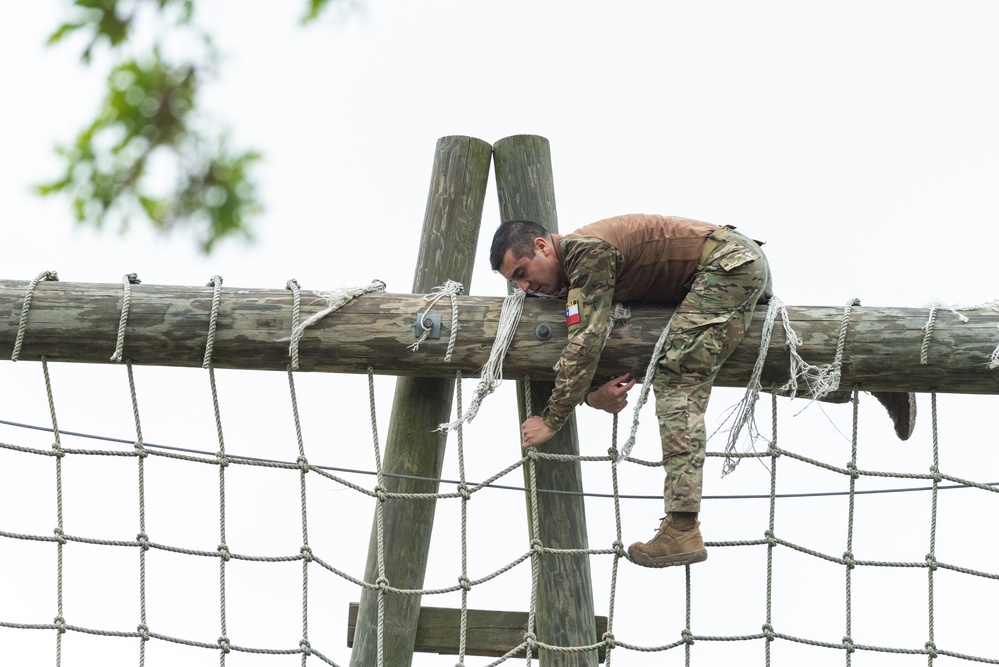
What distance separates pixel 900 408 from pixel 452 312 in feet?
4.07

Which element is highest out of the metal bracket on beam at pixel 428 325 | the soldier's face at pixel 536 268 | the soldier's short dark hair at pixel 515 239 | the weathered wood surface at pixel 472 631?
the soldier's short dark hair at pixel 515 239

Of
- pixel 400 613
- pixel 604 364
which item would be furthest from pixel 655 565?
pixel 400 613

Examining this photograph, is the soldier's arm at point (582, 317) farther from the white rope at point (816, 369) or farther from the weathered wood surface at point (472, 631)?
the weathered wood surface at point (472, 631)

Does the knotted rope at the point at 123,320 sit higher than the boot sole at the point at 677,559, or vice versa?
the knotted rope at the point at 123,320

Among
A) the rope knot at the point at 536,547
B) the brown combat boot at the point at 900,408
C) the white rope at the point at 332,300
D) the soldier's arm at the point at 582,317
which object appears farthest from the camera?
the brown combat boot at the point at 900,408

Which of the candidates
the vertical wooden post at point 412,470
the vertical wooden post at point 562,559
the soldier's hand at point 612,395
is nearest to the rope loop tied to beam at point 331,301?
the vertical wooden post at point 412,470

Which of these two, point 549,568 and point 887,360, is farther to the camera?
point 549,568

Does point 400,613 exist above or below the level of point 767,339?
below

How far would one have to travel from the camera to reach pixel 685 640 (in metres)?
→ 3.24

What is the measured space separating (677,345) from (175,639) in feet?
4.81

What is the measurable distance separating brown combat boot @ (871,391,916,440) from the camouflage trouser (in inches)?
21.6

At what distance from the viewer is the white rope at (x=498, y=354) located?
3.10 metres

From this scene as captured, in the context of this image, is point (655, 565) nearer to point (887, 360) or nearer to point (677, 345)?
point (677, 345)

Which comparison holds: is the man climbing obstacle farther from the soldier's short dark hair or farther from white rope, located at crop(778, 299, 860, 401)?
white rope, located at crop(778, 299, 860, 401)
